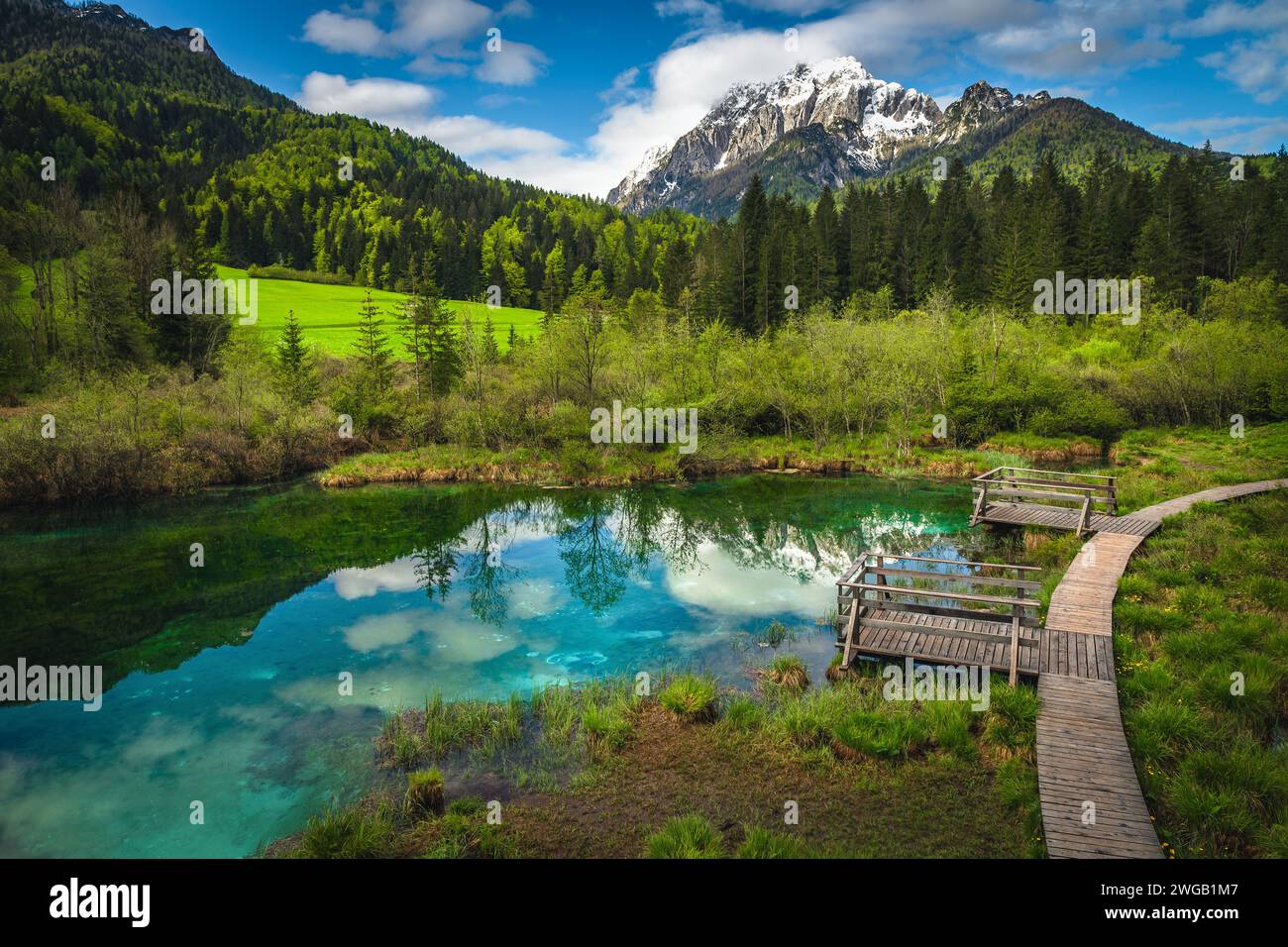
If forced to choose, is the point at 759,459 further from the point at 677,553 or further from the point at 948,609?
the point at 948,609

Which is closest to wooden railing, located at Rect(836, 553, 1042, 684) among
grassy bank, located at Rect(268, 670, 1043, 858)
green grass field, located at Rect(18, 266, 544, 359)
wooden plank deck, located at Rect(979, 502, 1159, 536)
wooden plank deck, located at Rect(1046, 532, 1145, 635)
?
wooden plank deck, located at Rect(1046, 532, 1145, 635)

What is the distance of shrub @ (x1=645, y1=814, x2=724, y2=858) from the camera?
25.9 feet

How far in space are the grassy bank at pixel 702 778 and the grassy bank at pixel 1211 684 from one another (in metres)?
1.62

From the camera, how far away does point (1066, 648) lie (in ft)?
40.9

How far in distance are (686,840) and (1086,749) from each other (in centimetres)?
592

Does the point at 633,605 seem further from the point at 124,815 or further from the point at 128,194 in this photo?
the point at 128,194

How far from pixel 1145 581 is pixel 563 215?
4922 inches

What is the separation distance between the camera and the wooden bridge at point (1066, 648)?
776cm

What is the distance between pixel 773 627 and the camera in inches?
646

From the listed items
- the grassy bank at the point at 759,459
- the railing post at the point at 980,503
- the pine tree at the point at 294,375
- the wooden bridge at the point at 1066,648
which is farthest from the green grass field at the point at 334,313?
the wooden bridge at the point at 1066,648

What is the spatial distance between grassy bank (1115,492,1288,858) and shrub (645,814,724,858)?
527cm

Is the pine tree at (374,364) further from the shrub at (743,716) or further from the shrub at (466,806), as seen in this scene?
the shrub at (466,806)

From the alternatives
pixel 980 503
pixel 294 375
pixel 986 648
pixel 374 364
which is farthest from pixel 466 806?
pixel 374 364
